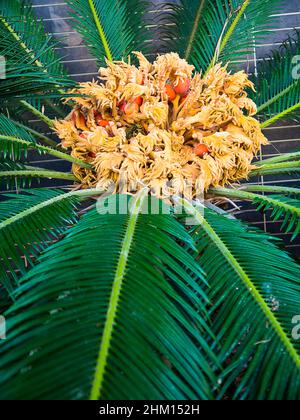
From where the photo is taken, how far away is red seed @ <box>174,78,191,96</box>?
4.80 feet

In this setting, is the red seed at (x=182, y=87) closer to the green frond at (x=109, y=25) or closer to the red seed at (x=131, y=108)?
the red seed at (x=131, y=108)

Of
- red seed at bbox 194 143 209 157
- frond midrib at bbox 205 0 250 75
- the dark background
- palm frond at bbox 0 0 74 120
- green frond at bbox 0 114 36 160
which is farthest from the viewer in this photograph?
the dark background

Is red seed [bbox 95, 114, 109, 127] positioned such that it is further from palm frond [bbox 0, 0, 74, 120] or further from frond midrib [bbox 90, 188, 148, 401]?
frond midrib [bbox 90, 188, 148, 401]

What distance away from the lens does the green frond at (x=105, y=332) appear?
63 centimetres

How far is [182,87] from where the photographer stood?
1.47 m

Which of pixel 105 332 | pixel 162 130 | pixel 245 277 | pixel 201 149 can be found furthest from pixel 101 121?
pixel 105 332

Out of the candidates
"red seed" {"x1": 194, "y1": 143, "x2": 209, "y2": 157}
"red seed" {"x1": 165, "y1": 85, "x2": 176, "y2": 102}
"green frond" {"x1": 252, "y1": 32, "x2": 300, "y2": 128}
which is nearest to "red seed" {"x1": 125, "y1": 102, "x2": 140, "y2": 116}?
"red seed" {"x1": 165, "y1": 85, "x2": 176, "y2": 102}

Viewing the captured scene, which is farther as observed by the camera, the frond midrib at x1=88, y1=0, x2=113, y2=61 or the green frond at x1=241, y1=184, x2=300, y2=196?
the frond midrib at x1=88, y1=0, x2=113, y2=61

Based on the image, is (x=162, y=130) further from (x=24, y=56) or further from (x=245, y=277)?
(x=245, y=277)

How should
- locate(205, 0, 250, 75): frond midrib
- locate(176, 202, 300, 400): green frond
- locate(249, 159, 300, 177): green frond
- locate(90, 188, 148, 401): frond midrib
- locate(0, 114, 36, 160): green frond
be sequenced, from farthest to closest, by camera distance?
locate(205, 0, 250, 75): frond midrib, locate(249, 159, 300, 177): green frond, locate(0, 114, 36, 160): green frond, locate(176, 202, 300, 400): green frond, locate(90, 188, 148, 401): frond midrib

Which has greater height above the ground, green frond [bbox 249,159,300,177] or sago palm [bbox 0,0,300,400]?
green frond [bbox 249,159,300,177]

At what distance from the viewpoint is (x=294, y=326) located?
90cm

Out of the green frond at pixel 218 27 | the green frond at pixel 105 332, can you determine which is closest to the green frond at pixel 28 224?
A: the green frond at pixel 105 332

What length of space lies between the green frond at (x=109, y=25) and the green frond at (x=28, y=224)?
77cm
